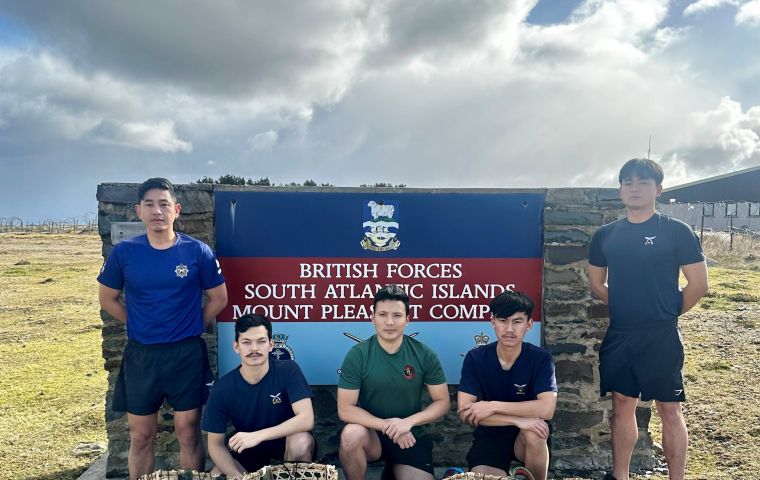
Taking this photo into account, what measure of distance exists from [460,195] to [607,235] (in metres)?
1.13

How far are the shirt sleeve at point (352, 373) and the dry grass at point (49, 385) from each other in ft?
8.21

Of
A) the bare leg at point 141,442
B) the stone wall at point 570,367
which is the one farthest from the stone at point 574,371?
Answer: the bare leg at point 141,442

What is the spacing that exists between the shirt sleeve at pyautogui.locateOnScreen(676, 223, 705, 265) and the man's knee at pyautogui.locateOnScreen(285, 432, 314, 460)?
2.58m

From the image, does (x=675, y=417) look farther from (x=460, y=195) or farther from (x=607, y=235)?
(x=460, y=195)

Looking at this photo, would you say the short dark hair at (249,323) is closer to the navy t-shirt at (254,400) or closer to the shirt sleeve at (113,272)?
the navy t-shirt at (254,400)

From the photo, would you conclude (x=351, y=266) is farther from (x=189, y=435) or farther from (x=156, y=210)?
(x=189, y=435)

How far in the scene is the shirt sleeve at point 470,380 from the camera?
326 cm

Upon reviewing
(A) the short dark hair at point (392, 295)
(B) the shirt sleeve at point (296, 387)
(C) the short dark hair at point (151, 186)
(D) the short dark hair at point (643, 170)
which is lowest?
(B) the shirt sleeve at point (296, 387)

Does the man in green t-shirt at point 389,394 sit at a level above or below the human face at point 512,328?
below

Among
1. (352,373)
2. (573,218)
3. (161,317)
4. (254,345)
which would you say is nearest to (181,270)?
(161,317)

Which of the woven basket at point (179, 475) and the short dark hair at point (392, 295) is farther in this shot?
the short dark hair at point (392, 295)

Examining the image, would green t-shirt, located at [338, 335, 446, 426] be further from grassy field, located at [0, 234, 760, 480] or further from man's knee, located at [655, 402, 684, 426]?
grassy field, located at [0, 234, 760, 480]

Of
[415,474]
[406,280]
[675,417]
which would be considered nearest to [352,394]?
[415,474]

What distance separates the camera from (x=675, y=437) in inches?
133
